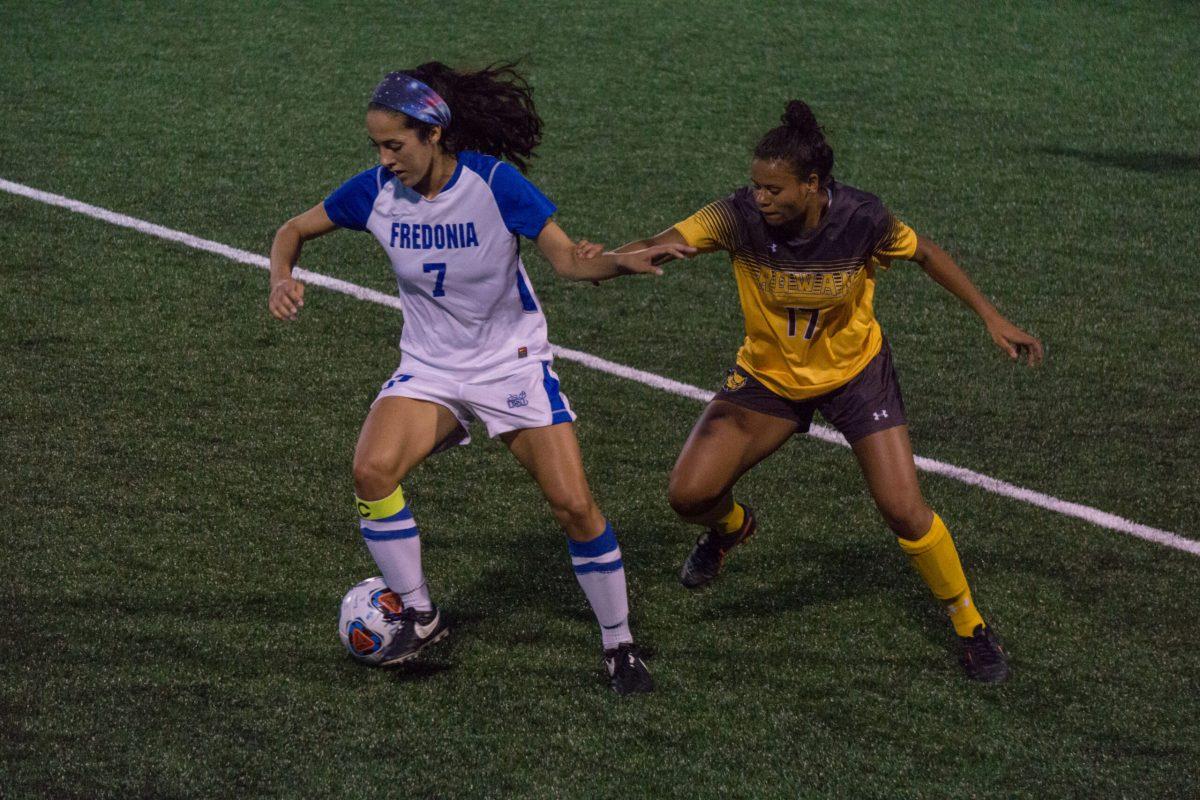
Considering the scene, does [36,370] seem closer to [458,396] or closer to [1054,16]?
[458,396]

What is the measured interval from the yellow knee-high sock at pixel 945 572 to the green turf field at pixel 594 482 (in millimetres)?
255

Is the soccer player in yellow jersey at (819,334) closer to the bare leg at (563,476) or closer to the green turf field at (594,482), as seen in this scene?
the green turf field at (594,482)

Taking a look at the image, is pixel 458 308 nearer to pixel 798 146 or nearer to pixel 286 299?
pixel 286 299

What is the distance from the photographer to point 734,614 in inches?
267

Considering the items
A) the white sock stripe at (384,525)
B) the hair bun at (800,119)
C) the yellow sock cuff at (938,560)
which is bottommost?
the yellow sock cuff at (938,560)

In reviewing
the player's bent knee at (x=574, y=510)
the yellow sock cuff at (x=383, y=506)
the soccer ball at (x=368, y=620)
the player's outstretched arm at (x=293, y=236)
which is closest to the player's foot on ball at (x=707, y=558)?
the player's bent knee at (x=574, y=510)

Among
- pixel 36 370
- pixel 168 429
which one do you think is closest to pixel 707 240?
pixel 168 429

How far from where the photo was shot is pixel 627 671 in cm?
611

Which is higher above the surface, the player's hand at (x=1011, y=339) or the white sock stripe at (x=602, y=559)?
the player's hand at (x=1011, y=339)

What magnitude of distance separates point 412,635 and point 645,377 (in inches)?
135

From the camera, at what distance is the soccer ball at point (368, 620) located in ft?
20.2

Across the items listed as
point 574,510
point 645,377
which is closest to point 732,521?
point 574,510

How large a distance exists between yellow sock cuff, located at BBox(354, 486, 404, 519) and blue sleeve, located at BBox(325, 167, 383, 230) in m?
1.03

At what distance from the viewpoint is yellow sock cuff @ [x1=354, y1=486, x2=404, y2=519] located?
6.09 metres
